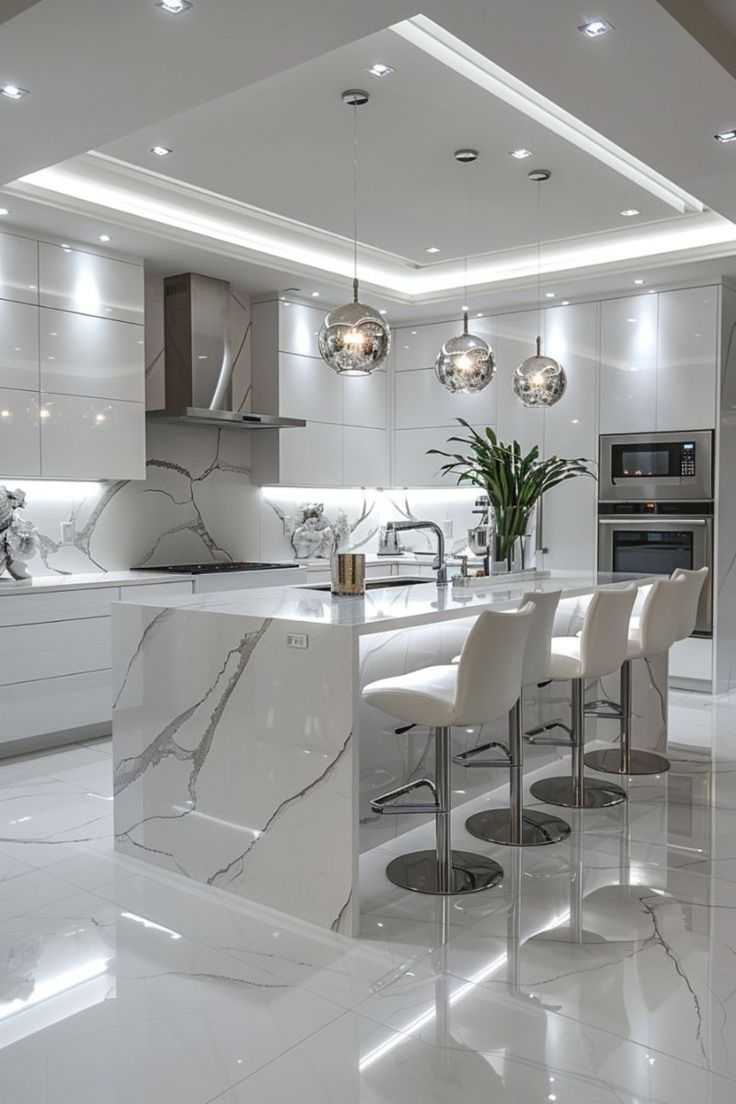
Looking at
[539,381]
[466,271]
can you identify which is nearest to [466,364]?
[539,381]

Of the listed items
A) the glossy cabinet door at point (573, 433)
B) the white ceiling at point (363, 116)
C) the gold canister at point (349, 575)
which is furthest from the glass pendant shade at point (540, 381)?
the glossy cabinet door at point (573, 433)

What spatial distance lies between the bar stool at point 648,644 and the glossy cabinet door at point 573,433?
78.9 inches

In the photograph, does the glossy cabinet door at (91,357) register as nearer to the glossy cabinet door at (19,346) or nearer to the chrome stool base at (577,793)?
the glossy cabinet door at (19,346)

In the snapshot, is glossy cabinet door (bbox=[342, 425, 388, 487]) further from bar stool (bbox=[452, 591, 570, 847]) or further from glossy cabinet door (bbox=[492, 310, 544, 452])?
bar stool (bbox=[452, 591, 570, 847])

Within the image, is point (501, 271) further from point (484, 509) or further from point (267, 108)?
point (267, 108)

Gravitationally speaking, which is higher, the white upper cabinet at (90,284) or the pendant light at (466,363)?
the white upper cabinet at (90,284)

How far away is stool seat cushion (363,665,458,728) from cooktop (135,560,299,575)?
9.07 ft

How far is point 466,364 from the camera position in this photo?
4477 millimetres

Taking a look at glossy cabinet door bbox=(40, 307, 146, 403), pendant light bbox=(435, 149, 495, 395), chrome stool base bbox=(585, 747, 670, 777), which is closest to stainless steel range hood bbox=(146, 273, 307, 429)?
glossy cabinet door bbox=(40, 307, 146, 403)

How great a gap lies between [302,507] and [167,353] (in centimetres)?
168

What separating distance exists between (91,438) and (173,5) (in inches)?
125

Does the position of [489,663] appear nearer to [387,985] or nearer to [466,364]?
[387,985]

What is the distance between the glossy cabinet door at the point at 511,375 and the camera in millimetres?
6938

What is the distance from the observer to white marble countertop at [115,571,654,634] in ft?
9.87
